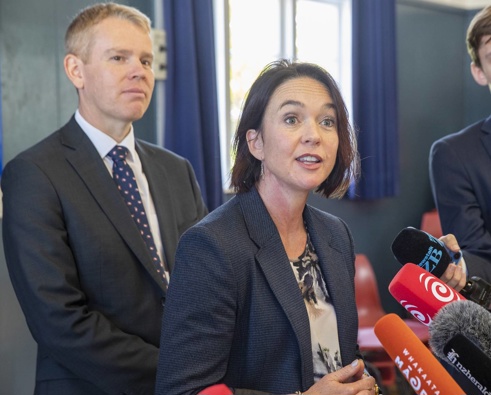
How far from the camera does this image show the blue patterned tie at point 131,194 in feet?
8.13

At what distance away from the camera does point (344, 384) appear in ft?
5.35

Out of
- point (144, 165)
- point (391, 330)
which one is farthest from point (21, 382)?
point (391, 330)

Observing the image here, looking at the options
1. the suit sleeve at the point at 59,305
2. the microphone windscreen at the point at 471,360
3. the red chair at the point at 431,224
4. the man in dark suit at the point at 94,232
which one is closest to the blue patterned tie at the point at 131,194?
the man in dark suit at the point at 94,232

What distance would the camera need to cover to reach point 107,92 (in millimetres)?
2561

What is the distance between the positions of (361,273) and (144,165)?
3012mm

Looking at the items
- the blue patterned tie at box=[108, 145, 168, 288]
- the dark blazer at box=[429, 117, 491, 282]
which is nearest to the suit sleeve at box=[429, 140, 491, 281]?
the dark blazer at box=[429, 117, 491, 282]

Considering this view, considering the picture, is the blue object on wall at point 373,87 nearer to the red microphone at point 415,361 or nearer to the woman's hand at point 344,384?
the woman's hand at point 344,384

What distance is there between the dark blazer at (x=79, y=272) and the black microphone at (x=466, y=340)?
1086mm

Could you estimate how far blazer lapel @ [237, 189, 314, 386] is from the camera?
1.72 meters

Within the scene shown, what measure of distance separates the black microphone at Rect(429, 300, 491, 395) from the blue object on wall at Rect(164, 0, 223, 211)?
3.08 m

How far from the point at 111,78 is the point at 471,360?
5.34ft

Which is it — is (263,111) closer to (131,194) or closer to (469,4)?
(131,194)

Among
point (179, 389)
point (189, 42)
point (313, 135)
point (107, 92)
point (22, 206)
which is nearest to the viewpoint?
point (179, 389)

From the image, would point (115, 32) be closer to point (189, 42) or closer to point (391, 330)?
point (391, 330)
